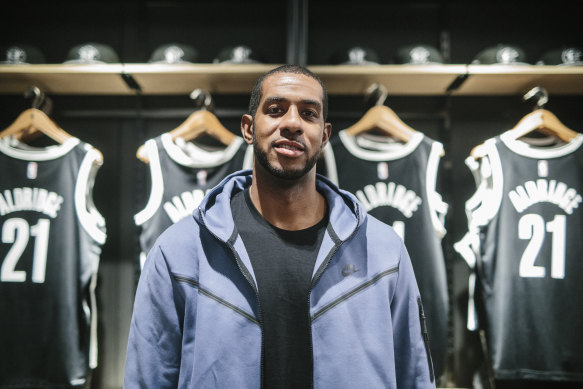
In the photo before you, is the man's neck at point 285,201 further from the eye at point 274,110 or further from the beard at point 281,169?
the eye at point 274,110

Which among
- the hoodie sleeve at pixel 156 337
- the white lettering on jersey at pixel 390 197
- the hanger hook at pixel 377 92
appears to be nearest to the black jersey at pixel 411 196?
the white lettering on jersey at pixel 390 197

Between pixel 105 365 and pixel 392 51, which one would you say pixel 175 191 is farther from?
pixel 392 51

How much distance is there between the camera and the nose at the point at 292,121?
45.1 inches

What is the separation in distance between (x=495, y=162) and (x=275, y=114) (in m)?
1.09

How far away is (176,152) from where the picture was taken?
1849 millimetres

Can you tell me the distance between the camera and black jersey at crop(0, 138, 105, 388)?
1.73 meters

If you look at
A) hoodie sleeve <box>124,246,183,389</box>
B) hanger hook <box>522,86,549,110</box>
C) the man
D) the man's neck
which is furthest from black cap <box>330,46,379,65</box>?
hoodie sleeve <box>124,246,183,389</box>

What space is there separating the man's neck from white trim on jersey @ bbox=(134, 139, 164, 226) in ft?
2.41

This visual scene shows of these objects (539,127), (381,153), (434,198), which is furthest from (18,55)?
(539,127)

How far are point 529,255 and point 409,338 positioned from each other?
3.05ft

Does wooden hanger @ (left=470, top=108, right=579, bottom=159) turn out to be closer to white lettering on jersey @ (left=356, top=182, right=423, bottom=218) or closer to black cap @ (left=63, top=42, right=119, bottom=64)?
white lettering on jersey @ (left=356, top=182, right=423, bottom=218)

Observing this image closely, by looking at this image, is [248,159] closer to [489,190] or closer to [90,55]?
[90,55]

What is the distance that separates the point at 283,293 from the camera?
3.55 feet

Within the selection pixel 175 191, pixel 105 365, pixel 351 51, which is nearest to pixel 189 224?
pixel 175 191
